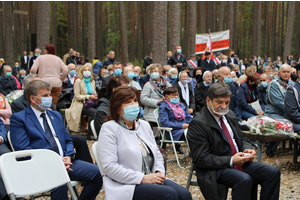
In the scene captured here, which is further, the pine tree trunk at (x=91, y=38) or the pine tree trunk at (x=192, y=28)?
the pine tree trunk at (x=192, y=28)

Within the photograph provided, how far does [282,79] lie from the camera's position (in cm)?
701

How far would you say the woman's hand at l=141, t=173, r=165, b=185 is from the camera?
3.07 m

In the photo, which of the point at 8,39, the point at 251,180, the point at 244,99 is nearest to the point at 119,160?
the point at 251,180

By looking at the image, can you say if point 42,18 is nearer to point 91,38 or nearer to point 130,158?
point 91,38

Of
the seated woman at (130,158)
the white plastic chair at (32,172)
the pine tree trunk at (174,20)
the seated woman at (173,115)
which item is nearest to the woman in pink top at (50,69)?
the seated woman at (173,115)

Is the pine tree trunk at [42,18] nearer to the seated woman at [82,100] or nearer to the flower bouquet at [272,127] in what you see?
the seated woman at [82,100]

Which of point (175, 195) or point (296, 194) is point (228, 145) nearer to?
point (175, 195)

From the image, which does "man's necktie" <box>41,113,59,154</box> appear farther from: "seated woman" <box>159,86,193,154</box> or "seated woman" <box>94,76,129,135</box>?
"seated woman" <box>159,86,193,154</box>

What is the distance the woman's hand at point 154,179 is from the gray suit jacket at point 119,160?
0.16 feet

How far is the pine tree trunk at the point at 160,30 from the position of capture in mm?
12219

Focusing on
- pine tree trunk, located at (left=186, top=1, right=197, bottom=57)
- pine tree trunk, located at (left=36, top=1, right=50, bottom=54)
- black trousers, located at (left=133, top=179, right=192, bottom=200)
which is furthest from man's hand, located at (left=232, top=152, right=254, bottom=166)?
pine tree trunk, located at (left=186, top=1, right=197, bottom=57)

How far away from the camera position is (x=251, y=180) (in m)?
3.43

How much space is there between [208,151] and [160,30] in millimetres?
9338

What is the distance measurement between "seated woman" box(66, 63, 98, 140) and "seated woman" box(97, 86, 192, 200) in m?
4.64
